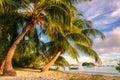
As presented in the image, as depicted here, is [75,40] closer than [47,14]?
No

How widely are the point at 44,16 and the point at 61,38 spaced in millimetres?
4041

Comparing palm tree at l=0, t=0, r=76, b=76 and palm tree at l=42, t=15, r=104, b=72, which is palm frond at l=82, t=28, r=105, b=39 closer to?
palm tree at l=42, t=15, r=104, b=72

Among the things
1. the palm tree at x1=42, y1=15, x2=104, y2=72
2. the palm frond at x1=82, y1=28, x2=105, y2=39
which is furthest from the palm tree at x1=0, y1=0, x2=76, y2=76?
the palm frond at x1=82, y1=28, x2=105, y2=39

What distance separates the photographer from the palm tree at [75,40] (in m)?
22.4

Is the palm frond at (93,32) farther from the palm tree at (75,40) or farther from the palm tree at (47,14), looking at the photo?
the palm tree at (47,14)

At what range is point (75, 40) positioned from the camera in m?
23.4

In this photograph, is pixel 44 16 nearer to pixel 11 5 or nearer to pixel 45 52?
pixel 11 5

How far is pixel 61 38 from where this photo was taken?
22281mm

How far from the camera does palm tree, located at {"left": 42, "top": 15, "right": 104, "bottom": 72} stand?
73.4ft

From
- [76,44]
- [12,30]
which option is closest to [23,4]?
[12,30]

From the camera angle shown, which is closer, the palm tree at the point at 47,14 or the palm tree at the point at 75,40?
the palm tree at the point at 47,14

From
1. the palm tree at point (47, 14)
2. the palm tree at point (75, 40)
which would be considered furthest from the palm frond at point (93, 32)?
the palm tree at point (47, 14)

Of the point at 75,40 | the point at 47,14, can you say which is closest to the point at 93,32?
the point at 75,40

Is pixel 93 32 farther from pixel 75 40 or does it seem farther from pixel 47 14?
pixel 47 14
